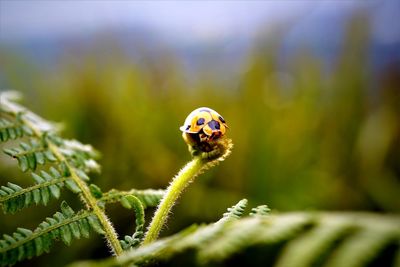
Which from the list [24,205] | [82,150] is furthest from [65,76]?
[24,205]

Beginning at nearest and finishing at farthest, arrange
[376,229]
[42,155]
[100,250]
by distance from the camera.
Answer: [376,229] → [42,155] → [100,250]

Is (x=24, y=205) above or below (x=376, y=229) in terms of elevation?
above

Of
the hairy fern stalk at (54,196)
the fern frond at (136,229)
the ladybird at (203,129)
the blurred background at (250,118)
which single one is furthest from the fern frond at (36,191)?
the blurred background at (250,118)

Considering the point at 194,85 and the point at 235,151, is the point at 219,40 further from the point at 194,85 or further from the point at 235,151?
the point at 235,151

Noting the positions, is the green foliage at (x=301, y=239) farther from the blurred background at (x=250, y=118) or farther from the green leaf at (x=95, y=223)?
the blurred background at (x=250, y=118)

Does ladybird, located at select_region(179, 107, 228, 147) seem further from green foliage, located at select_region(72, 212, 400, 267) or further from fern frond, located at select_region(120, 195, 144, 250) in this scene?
green foliage, located at select_region(72, 212, 400, 267)

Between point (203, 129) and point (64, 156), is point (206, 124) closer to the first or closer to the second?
point (203, 129)
